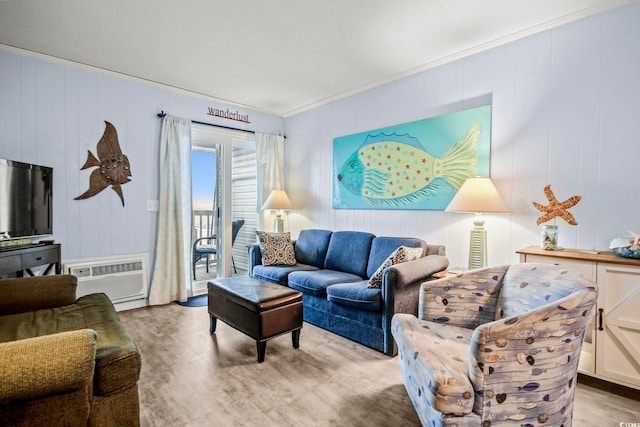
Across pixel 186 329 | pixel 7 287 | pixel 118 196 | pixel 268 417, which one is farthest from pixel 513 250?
pixel 118 196

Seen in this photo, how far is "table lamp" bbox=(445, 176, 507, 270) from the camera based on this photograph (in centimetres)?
254

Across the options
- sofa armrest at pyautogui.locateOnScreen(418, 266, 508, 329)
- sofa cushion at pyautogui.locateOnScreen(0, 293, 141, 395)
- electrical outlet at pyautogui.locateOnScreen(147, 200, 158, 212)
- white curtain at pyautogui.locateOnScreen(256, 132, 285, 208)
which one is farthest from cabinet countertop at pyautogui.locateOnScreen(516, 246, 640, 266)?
electrical outlet at pyautogui.locateOnScreen(147, 200, 158, 212)

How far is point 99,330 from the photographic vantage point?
1.76 m

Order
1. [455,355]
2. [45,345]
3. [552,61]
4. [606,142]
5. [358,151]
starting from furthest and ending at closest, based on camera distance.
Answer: [358,151] → [552,61] → [606,142] → [455,355] → [45,345]

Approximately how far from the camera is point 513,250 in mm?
2729

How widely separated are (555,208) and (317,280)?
2006mm

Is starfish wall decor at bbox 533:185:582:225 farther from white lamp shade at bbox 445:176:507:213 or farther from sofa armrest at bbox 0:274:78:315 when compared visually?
sofa armrest at bbox 0:274:78:315

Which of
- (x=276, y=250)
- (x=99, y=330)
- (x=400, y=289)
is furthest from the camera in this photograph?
(x=276, y=250)

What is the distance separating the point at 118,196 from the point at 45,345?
2.87 metres

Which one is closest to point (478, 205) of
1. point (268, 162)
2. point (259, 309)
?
point (259, 309)

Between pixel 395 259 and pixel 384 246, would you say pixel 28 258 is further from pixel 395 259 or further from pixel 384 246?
pixel 384 246

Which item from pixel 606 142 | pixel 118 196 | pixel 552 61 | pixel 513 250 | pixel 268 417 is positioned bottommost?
pixel 268 417

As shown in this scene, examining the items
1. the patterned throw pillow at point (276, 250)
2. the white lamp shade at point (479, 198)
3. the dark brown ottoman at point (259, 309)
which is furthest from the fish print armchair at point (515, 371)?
the patterned throw pillow at point (276, 250)

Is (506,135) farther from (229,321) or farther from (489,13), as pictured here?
(229,321)
